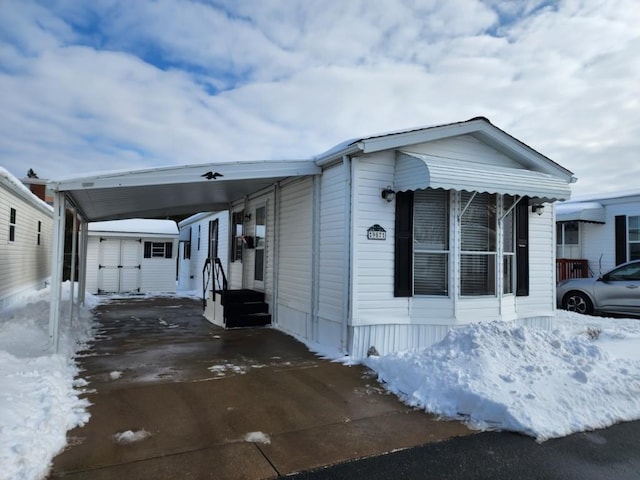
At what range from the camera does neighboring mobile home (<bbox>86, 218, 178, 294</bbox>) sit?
15.1 metres

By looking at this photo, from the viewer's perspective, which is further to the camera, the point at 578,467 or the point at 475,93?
the point at 475,93

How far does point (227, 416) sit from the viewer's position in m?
3.69

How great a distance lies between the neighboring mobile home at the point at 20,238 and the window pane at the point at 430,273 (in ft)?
27.3

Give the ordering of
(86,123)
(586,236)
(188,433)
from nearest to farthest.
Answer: (188,433)
(586,236)
(86,123)

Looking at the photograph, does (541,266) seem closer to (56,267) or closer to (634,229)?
(634,229)

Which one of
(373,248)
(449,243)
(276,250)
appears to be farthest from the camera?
(276,250)

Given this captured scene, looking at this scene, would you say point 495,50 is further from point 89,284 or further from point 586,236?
point 89,284

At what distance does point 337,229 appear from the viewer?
6.12 meters

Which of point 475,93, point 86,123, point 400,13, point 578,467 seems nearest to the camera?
point 578,467

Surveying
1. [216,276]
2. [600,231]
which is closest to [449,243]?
[216,276]

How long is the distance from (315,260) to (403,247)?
1479mm

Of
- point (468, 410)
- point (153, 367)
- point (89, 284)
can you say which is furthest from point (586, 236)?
point (89, 284)

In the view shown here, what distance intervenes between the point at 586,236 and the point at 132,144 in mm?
18174

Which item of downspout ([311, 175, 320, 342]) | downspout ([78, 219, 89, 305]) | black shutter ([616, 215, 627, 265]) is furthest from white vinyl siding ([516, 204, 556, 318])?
downspout ([78, 219, 89, 305])
